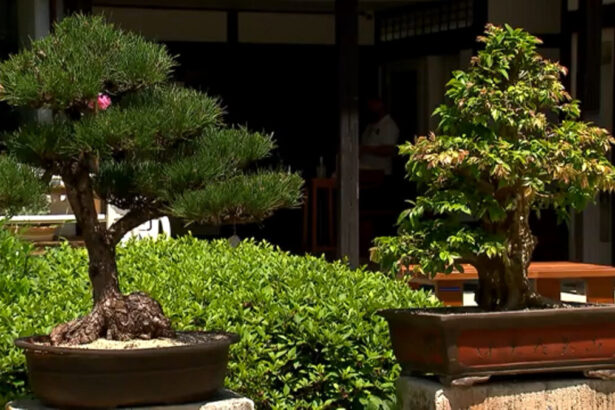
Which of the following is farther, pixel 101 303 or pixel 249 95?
pixel 249 95

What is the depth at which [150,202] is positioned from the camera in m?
4.55

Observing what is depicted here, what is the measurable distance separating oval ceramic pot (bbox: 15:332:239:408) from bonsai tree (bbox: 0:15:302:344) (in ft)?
0.62

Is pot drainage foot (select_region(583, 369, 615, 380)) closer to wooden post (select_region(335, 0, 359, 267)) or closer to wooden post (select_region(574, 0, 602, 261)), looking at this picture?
wooden post (select_region(335, 0, 359, 267))

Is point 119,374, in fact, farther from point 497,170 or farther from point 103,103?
point 497,170

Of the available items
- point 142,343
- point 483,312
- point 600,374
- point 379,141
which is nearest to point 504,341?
point 483,312

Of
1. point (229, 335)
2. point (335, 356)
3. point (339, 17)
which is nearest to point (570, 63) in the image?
point (339, 17)

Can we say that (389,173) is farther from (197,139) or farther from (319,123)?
(197,139)

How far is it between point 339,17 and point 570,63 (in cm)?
293

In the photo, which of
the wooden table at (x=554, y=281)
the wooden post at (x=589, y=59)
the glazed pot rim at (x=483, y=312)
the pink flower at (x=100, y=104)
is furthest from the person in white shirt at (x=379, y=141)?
the pink flower at (x=100, y=104)

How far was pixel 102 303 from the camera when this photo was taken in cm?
445

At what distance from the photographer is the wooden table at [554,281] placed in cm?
812

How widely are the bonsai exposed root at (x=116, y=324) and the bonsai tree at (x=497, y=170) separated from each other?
982mm

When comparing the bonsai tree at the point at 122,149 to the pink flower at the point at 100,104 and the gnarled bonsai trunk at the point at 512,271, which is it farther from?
the gnarled bonsai trunk at the point at 512,271

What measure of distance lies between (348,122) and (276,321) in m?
4.86
